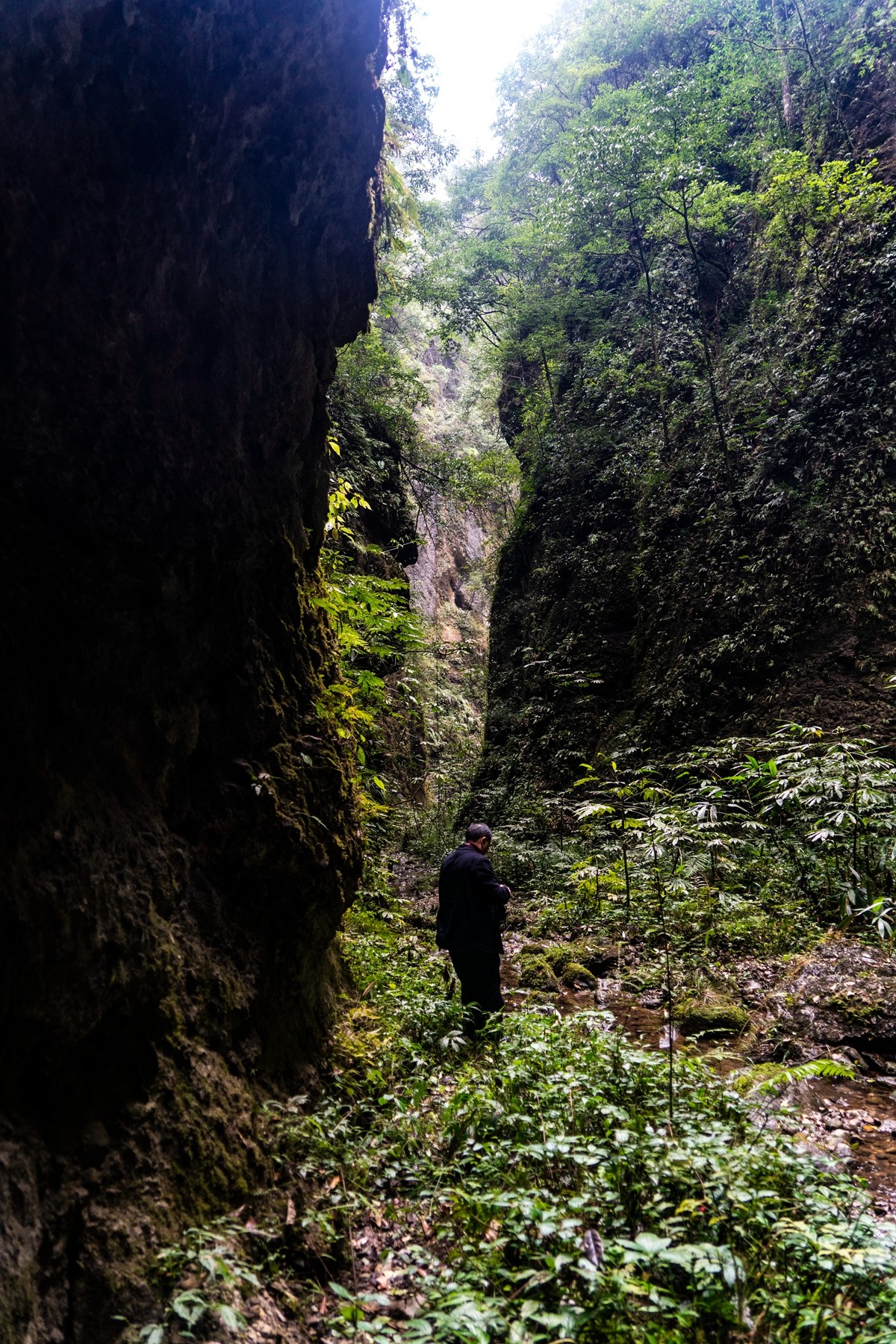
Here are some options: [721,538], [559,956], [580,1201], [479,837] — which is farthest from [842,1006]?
[721,538]

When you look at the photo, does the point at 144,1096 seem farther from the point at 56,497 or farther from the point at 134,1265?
the point at 56,497

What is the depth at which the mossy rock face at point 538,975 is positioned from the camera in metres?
6.90

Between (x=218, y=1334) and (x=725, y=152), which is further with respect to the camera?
(x=725, y=152)

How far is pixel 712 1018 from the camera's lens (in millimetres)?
5371

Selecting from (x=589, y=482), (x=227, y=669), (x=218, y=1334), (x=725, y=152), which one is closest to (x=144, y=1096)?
(x=218, y=1334)

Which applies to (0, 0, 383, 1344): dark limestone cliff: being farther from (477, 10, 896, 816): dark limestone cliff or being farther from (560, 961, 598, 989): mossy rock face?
(477, 10, 896, 816): dark limestone cliff

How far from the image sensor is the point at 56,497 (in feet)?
9.89

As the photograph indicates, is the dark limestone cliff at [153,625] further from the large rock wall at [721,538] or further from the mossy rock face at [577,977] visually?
the large rock wall at [721,538]

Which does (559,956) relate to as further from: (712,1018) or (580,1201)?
(580,1201)

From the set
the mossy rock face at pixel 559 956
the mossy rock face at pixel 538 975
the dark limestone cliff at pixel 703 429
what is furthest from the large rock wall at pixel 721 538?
the mossy rock face at pixel 538 975

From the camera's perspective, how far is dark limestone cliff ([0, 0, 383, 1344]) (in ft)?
8.09

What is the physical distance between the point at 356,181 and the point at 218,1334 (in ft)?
20.6

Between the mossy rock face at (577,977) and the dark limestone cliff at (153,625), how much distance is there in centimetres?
298

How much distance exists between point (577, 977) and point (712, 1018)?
72.1 inches
